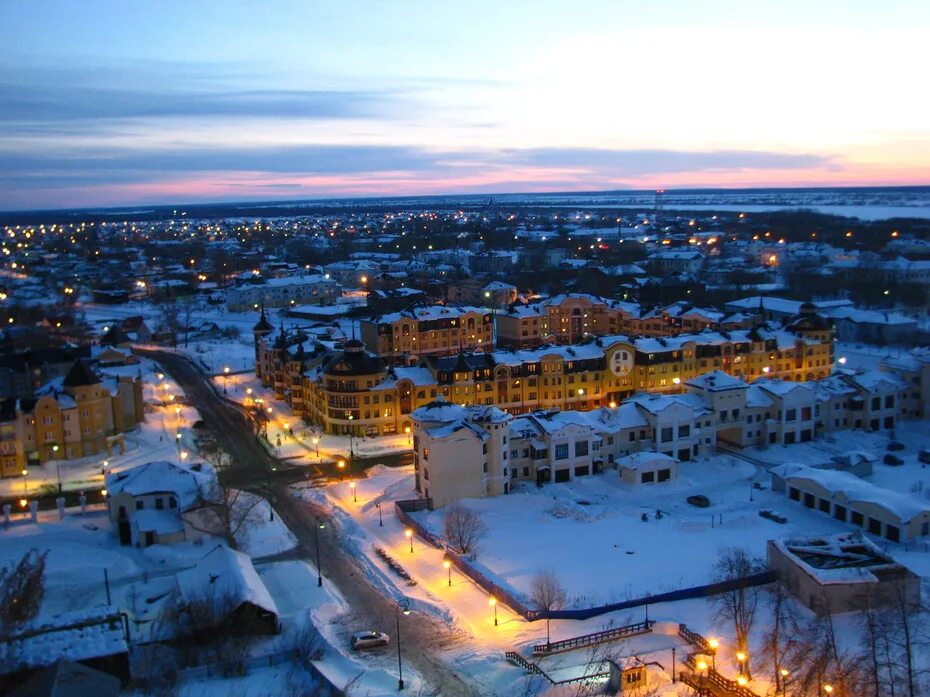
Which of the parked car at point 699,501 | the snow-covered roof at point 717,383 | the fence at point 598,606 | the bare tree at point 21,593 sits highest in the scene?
the snow-covered roof at point 717,383

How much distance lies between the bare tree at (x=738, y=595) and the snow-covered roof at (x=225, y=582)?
9998mm

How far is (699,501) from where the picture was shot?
93.5 ft

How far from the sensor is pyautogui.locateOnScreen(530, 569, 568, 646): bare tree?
815 inches

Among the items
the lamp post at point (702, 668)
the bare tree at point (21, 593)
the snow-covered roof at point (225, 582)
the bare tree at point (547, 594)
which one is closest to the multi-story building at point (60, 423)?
the bare tree at point (21, 593)

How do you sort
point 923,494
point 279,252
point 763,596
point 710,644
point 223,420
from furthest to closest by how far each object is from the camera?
point 279,252
point 223,420
point 923,494
point 763,596
point 710,644

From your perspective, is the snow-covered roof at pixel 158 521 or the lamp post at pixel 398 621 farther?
the snow-covered roof at pixel 158 521

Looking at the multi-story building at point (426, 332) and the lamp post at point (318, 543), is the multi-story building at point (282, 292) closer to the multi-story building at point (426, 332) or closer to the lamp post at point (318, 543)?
the multi-story building at point (426, 332)

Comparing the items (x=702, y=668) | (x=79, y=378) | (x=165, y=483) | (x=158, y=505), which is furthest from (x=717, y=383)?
(x=79, y=378)

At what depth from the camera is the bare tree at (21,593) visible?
19.4 metres

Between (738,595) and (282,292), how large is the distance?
65377 millimetres

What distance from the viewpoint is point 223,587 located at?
20.0m

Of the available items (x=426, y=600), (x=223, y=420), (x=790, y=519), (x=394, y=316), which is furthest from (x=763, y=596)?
(x=394, y=316)

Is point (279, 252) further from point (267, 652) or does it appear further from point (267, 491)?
point (267, 652)

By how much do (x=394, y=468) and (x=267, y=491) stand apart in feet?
16.1
